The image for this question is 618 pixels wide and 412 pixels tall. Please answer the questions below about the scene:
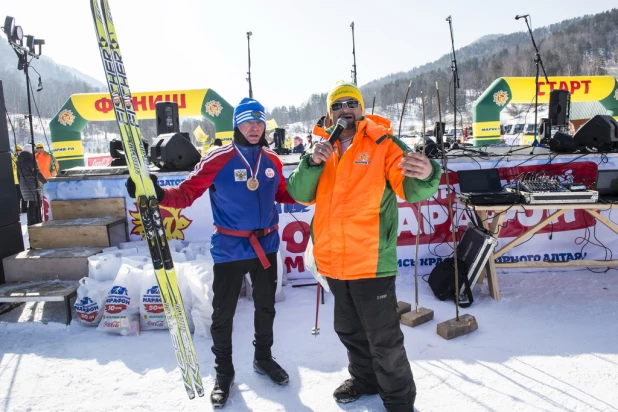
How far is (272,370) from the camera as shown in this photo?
2449 millimetres

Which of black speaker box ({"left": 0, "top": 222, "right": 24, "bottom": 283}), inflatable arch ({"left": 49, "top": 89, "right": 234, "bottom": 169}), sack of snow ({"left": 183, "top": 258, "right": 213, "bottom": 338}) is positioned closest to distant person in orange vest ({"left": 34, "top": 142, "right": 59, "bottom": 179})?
inflatable arch ({"left": 49, "top": 89, "right": 234, "bottom": 169})

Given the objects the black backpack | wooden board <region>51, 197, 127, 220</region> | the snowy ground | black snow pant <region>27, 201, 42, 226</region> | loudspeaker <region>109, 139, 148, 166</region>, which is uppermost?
loudspeaker <region>109, 139, 148, 166</region>

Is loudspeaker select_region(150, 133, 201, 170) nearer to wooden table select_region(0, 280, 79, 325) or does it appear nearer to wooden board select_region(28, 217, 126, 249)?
wooden board select_region(28, 217, 126, 249)

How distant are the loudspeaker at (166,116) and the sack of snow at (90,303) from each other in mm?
2805

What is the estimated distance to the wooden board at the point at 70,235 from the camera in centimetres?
395

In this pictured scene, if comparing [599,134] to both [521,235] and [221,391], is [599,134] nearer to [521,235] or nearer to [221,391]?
[521,235]

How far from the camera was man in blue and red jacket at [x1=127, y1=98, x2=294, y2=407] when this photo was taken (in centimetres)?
229

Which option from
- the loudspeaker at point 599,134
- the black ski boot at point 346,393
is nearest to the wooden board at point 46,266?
the black ski boot at point 346,393

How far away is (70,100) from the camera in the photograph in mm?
9523

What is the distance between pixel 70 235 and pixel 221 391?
263 cm

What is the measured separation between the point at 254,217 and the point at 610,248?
410 cm

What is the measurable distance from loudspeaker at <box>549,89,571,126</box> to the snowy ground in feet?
10.7

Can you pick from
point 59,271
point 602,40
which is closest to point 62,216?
point 59,271

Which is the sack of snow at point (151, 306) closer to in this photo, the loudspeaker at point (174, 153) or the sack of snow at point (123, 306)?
the sack of snow at point (123, 306)
